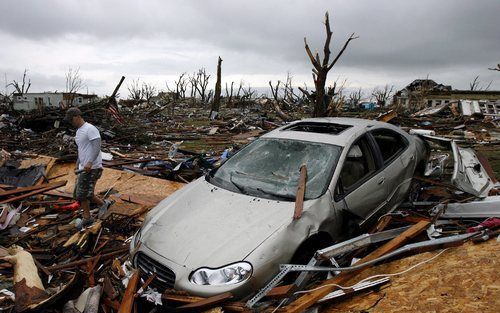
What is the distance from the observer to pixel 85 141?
559 cm

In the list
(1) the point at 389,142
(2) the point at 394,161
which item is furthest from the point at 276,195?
(1) the point at 389,142

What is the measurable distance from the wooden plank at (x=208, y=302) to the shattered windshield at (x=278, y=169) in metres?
1.25

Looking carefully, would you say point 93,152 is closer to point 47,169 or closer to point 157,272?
point 157,272

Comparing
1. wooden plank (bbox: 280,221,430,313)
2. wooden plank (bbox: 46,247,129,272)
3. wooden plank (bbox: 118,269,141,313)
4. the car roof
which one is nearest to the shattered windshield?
the car roof

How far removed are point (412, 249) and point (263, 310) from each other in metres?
1.64

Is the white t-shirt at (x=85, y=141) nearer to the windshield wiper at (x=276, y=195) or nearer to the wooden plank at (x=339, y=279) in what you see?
the windshield wiper at (x=276, y=195)

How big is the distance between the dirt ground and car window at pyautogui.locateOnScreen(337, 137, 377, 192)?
3.64 feet

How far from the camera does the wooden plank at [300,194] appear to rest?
11.3ft

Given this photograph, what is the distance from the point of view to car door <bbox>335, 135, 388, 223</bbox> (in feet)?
13.3

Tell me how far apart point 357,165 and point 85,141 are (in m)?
4.05

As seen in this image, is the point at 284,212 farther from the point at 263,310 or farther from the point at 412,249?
the point at 412,249

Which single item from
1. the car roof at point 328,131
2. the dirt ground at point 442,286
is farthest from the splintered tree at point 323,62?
the dirt ground at point 442,286

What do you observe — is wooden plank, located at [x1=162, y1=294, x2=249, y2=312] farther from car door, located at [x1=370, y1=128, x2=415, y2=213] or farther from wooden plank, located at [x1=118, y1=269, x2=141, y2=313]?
car door, located at [x1=370, y1=128, x2=415, y2=213]

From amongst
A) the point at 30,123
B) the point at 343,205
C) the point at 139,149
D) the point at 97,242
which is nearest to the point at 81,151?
the point at 97,242
